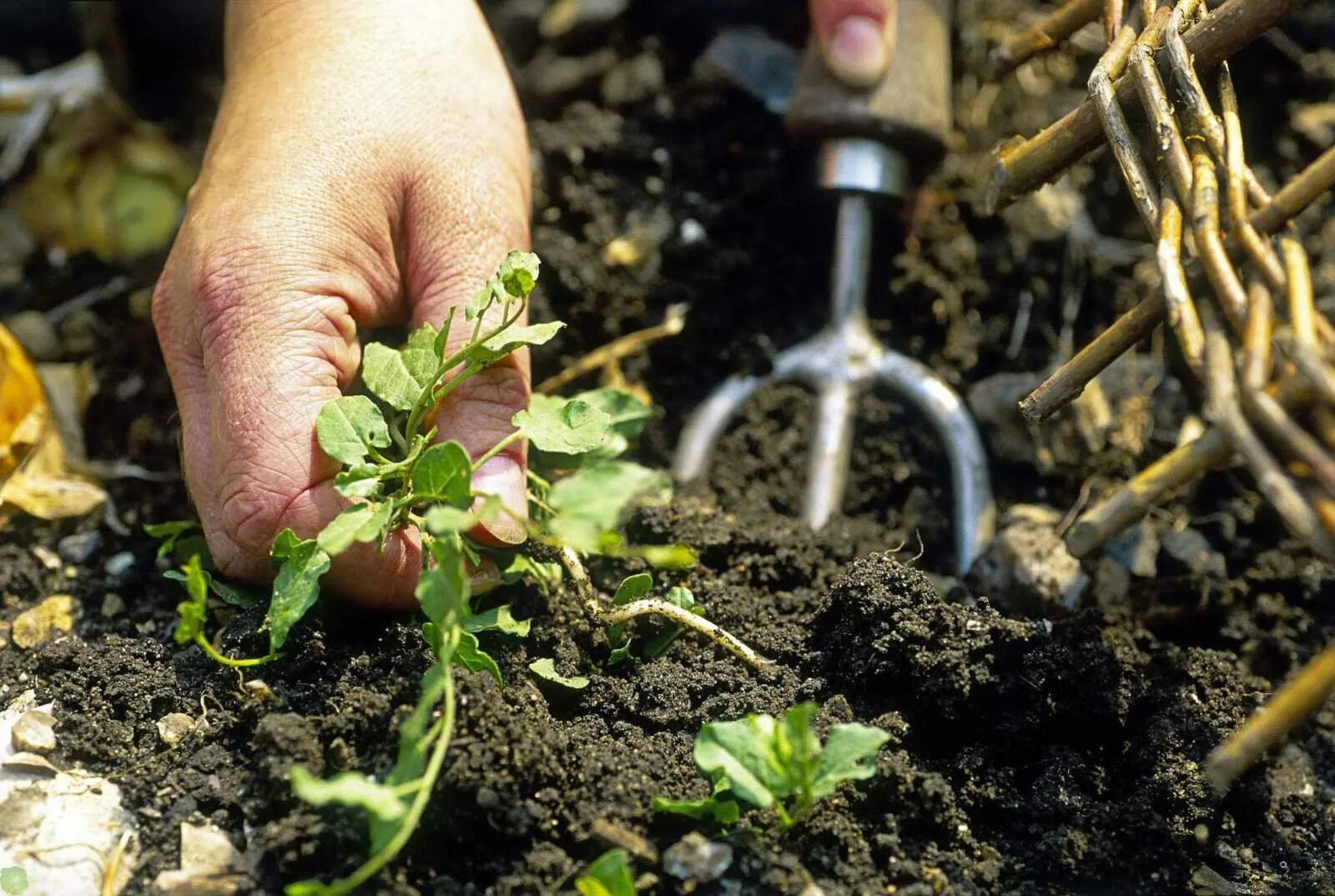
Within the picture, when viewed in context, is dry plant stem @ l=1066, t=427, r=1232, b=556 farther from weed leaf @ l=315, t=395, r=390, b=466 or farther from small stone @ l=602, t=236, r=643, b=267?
small stone @ l=602, t=236, r=643, b=267

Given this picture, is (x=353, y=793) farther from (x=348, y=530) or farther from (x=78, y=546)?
(x=78, y=546)

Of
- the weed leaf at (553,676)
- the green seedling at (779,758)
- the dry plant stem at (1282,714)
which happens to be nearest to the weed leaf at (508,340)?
the weed leaf at (553,676)

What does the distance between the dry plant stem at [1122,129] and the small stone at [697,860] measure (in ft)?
2.63

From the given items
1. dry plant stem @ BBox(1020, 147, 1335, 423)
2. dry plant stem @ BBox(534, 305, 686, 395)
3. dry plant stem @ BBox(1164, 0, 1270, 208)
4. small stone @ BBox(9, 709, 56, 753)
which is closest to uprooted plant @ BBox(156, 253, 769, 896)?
small stone @ BBox(9, 709, 56, 753)

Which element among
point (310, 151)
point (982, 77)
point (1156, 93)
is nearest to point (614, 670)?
point (310, 151)

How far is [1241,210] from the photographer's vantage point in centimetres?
106

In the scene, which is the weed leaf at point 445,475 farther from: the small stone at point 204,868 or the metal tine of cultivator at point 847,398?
the metal tine of cultivator at point 847,398

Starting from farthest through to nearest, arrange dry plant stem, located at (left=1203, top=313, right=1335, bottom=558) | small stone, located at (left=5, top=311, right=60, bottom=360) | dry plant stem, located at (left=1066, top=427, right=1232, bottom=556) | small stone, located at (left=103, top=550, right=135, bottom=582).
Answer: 1. small stone, located at (left=5, top=311, right=60, bottom=360)
2. small stone, located at (left=103, top=550, right=135, bottom=582)
3. dry plant stem, located at (left=1066, top=427, right=1232, bottom=556)
4. dry plant stem, located at (left=1203, top=313, right=1335, bottom=558)

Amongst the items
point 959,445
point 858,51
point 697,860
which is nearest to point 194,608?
point 697,860

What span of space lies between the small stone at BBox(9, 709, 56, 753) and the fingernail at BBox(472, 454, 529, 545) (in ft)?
1.91

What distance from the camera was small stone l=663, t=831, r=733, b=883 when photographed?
117 cm

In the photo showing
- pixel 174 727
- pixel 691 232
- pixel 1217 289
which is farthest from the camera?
pixel 691 232

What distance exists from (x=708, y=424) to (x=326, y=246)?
72 centimetres

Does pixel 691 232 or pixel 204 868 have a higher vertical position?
pixel 691 232
